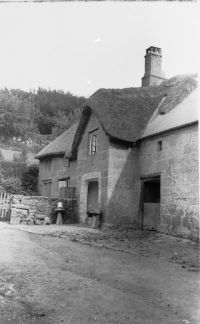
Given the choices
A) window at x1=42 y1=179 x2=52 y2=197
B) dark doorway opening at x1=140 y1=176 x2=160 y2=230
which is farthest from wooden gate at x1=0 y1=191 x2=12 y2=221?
window at x1=42 y1=179 x2=52 y2=197

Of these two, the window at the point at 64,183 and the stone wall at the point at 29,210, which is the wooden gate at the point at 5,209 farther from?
the window at the point at 64,183

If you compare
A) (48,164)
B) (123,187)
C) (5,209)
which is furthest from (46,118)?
(123,187)

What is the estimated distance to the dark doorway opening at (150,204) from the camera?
13641mm

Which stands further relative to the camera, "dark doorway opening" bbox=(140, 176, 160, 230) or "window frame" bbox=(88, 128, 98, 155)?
"window frame" bbox=(88, 128, 98, 155)

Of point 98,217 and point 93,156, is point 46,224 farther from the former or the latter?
point 93,156

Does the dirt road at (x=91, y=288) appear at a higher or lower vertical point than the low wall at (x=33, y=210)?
lower

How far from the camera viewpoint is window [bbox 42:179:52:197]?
21.6 metres

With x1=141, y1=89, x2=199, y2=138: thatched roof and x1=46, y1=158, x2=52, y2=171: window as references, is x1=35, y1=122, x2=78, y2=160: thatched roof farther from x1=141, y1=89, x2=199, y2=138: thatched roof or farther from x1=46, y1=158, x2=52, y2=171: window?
x1=141, y1=89, x2=199, y2=138: thatched roof

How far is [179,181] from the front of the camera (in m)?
12.0

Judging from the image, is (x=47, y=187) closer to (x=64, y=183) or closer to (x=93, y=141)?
(x=64, y=183)

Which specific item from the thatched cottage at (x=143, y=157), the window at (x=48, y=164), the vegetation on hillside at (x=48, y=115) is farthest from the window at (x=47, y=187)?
the thatched cottage at (x=143, y=157)

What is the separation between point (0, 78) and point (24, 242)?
19.1 feet

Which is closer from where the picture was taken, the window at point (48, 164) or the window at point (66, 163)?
the window at point (66, 163)

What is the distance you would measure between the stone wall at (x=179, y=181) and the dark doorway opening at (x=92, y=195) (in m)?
3.26
